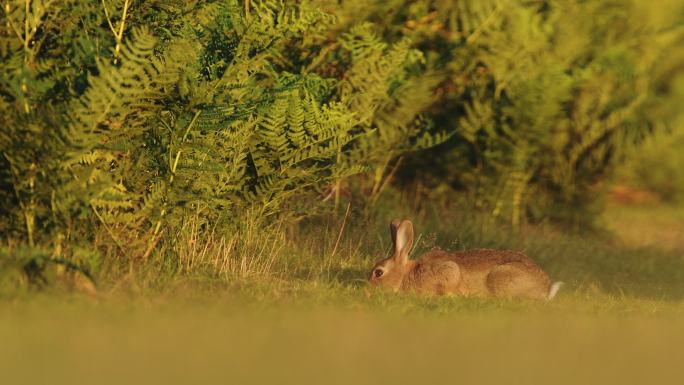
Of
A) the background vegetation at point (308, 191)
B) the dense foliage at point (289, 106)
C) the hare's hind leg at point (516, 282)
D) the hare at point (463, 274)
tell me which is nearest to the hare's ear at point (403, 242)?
the hare at point (463, 274)

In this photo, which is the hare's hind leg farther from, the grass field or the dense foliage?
the dense foliage

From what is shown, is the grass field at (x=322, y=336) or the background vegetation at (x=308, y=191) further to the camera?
the background vegetation at (x=308, y=191)

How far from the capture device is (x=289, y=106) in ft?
37.6

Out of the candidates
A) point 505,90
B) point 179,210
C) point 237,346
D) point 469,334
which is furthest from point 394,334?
point 505,90

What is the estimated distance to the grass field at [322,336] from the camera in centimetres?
681

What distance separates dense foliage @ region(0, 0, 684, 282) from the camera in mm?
9383

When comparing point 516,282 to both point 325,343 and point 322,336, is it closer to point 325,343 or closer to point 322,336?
point 322,336

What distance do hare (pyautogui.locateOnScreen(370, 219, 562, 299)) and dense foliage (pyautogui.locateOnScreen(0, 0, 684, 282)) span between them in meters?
1.27

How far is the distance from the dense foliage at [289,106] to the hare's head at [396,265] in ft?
3.41

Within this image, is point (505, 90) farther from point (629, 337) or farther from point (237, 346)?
point (237, 346)

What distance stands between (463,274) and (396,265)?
574 millimetres

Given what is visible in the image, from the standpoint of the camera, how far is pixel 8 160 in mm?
9305

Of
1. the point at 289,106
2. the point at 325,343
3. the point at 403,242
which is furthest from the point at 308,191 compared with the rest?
the point at 325,343

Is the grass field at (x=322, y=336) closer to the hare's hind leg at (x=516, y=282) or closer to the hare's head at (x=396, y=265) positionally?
the hare's hind leg at (x=516, y=282)
